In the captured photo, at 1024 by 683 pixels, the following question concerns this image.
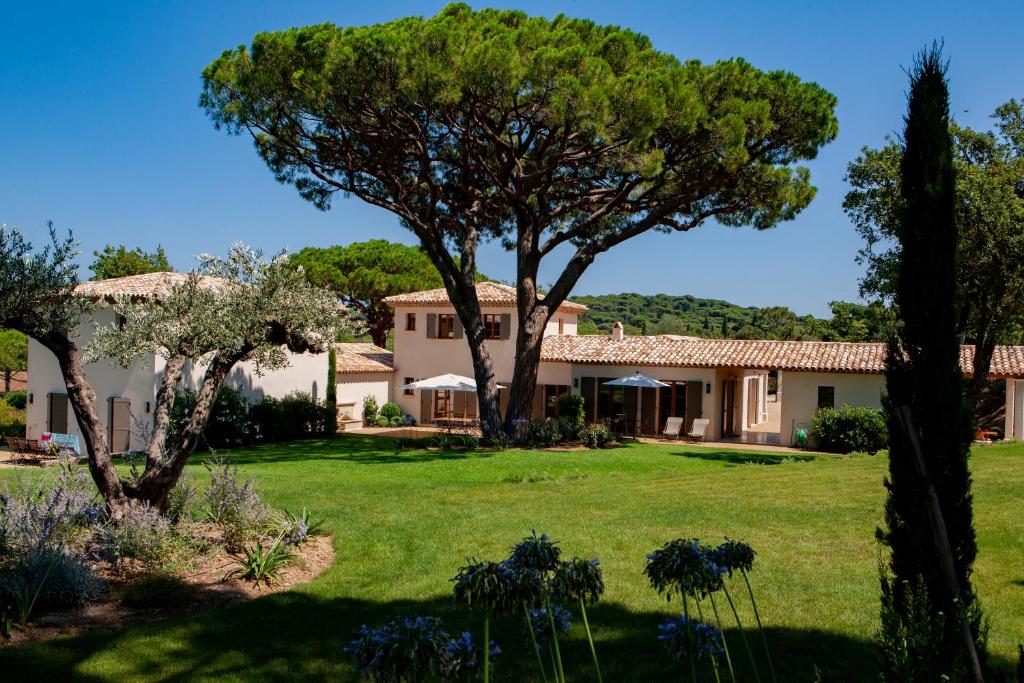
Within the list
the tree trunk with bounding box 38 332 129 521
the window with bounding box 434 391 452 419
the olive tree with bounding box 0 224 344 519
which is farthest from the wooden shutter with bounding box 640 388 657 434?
the tree trunk with bounding box 38 332 129 521

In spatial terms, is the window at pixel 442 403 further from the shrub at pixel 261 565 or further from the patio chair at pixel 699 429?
the shrub at pixel 261 565

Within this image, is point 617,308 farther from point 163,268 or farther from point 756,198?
point 756,198

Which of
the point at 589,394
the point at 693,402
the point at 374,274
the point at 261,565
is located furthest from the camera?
the point at 374,274

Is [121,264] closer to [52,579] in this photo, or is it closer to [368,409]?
[368,409]

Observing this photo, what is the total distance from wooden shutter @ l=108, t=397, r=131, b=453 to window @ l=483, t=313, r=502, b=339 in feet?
44.3

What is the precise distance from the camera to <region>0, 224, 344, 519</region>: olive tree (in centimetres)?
789

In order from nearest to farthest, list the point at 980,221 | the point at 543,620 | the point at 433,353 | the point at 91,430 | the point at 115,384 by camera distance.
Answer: the point at 543,620 < the point at 91,430 < the point at 980,221 < the point at 115,384 < the point at 433,353

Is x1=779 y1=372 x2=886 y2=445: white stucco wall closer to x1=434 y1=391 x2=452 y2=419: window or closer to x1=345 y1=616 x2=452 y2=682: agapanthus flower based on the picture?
x1=434 y1=391 x2=452 y2=419: window

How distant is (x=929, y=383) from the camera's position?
16.1 ft

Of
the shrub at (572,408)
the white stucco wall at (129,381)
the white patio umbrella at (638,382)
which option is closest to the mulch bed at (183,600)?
the white stucco wall at (129,381)

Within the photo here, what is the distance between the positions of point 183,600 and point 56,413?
2046 cm

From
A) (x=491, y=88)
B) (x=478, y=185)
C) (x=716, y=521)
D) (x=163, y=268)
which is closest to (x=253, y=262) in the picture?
(x=716, y=521)

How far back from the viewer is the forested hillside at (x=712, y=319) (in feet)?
169

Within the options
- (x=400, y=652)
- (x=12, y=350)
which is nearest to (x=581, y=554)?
(x=400, y=652)
